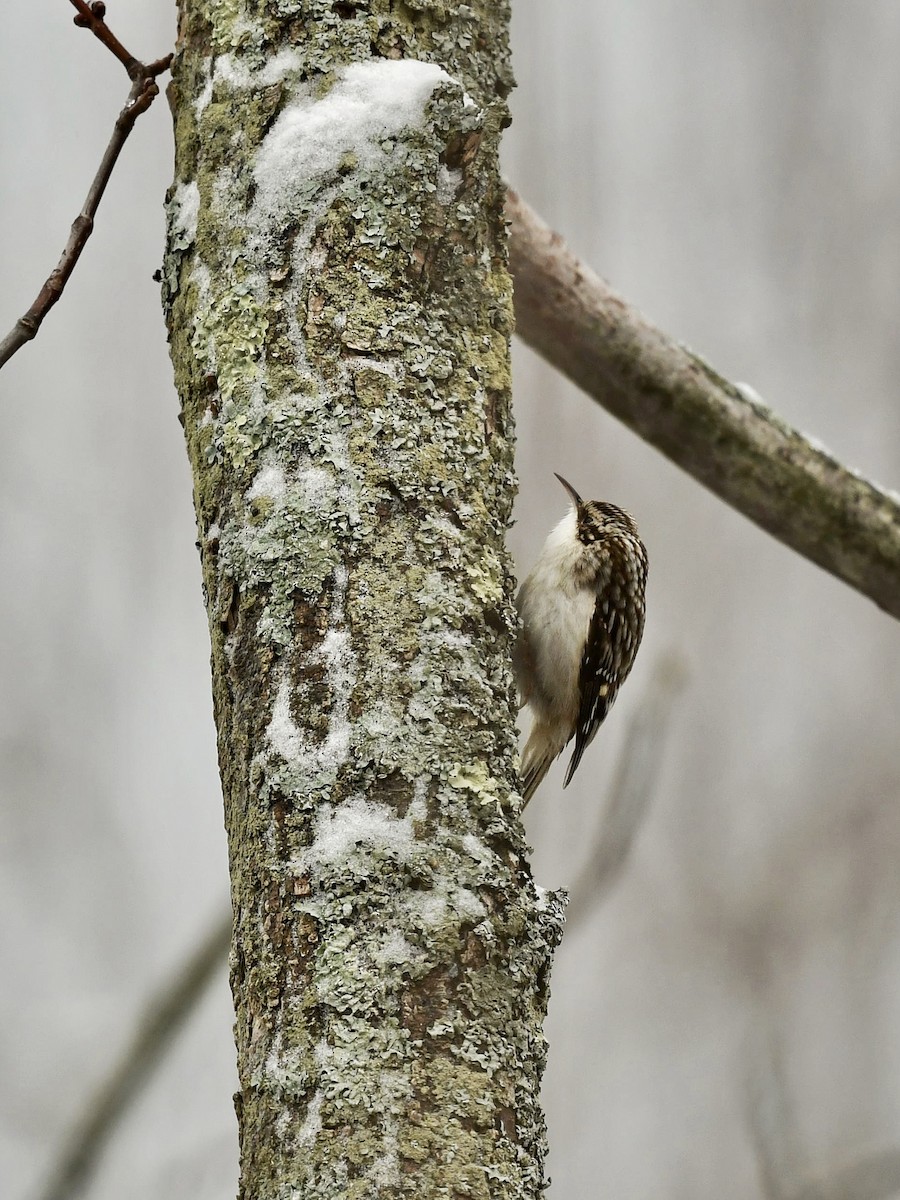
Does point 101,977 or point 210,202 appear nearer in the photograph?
point 210,202

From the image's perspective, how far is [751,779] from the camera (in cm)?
584

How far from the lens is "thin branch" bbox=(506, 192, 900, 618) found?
2617 mm

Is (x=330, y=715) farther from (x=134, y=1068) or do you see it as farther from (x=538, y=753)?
(x=538, y=753)

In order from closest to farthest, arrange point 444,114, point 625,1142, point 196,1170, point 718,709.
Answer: point 444,114 → point 196,1170 → point 625,1142 → point 718,709

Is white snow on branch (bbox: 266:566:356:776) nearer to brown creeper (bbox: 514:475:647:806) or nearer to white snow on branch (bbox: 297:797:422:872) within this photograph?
white snow on branch (bbox: 297:797:422:872)

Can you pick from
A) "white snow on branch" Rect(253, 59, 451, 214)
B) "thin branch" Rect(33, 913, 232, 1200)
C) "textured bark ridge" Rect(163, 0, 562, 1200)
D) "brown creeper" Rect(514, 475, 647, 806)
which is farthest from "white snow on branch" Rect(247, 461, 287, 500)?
"brown creeper" Rect(514, 475, 647, 806)

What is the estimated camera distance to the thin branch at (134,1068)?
7.54 feet

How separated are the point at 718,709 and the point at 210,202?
4668mm

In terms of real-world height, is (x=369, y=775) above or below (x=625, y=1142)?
below

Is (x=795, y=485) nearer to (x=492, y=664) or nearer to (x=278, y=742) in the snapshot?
(x=492, y=664)

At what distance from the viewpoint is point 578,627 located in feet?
10.5

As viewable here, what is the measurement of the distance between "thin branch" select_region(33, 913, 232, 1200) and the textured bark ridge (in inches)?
46.4

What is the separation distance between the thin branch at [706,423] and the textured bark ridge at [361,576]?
1.03 metres

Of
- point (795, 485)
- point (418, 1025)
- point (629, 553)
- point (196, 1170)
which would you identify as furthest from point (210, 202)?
point (196, 1170)
